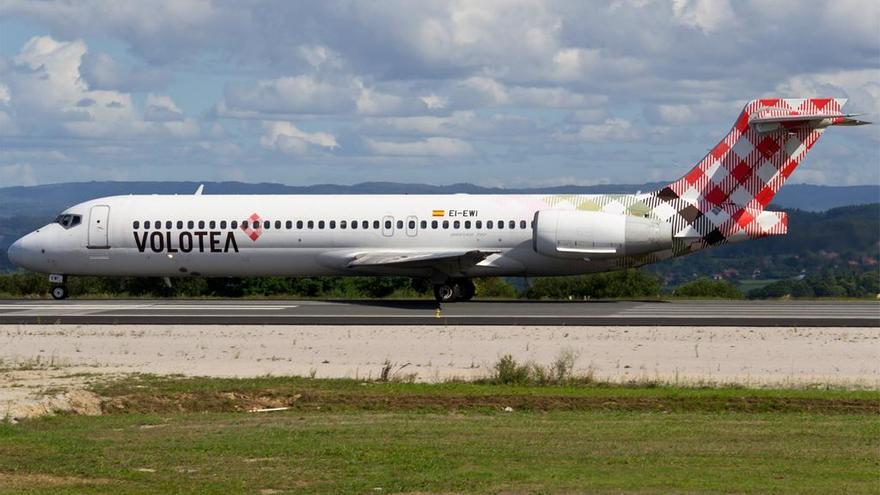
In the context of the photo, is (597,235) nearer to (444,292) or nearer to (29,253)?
(444,292)

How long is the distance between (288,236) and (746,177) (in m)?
14.8

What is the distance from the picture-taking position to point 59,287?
4581cm

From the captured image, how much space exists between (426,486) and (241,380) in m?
10.0

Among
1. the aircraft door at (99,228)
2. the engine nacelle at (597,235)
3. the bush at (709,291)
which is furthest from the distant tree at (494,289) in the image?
the aircraft door at (99,228)

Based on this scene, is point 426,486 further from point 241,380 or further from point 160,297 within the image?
point 160,297

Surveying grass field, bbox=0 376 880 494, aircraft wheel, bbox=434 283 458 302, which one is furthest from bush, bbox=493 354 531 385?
aircraft wheel, bbox=434 283 458 302

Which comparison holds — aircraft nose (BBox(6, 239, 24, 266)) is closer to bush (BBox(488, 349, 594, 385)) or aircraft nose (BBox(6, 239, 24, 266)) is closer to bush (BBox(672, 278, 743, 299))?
bush (BBox(672, 278, 743, 299))

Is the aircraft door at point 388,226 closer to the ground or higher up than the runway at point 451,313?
higher up

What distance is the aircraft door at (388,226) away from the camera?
42719mm

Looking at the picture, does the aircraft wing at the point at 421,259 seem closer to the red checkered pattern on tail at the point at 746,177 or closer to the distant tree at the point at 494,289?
the red checkered pattern on tail at the point at 746,177

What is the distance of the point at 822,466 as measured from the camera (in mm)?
14547

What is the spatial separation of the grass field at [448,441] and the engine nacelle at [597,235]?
1905cm

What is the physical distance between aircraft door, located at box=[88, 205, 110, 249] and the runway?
78.2 inches

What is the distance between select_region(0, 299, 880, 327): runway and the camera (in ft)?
114
